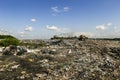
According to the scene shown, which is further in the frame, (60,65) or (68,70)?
(60,65)

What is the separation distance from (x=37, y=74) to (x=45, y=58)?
343 cm

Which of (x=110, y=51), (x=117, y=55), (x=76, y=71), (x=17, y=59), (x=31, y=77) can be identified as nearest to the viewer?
(x=31, y=77)

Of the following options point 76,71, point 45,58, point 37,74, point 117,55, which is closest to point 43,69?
point 37,74

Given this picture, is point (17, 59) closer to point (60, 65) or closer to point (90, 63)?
point (60, 65)

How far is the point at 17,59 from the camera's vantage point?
13.7 m

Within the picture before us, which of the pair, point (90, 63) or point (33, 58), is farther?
point (33, 58)

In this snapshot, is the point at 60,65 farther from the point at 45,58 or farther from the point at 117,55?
the point at 117,55

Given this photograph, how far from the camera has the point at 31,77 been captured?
10.3m

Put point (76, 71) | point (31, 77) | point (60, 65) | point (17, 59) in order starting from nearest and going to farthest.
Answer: point (31, 77) < point (76, 71) < point (60, 65) < point (17, 59)

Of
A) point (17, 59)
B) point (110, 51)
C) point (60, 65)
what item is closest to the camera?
point (60, 65)

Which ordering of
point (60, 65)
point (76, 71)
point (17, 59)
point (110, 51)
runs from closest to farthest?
1. point (76, 71)
2. point (60, 65)
3. point (17, 59)
4. point (110, 51)

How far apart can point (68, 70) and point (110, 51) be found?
6.63 metres

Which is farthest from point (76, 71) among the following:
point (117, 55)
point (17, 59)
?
point (117, 55)

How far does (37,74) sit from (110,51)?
26.4 feet
